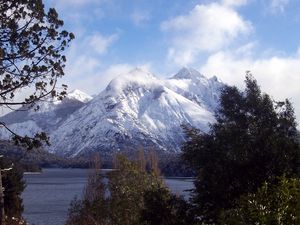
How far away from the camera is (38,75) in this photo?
1731cm

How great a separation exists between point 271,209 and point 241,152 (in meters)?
13.8

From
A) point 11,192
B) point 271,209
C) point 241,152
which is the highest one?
point 241,152

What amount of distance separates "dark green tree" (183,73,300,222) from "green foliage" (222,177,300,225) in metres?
10.4

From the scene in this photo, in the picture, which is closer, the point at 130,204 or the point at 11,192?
the point at 130,204

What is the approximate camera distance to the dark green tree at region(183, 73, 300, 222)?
22812 millimetres

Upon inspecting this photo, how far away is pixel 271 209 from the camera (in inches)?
392

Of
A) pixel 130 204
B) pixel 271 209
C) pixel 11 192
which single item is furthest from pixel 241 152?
pixel 11 192

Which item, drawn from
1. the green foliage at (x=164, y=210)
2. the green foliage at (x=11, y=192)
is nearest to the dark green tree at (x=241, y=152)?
the green foliage at (x=164, y=210)

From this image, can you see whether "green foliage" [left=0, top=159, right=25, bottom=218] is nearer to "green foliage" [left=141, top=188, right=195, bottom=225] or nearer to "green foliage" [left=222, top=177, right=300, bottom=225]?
"green foliage" [left=141, top=188, right=195, bottom=225]

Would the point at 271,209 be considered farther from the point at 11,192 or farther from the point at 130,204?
the point at 11,192

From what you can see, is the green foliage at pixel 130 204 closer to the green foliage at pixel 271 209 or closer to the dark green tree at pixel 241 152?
Result: the dark green tree at pixel 241 152

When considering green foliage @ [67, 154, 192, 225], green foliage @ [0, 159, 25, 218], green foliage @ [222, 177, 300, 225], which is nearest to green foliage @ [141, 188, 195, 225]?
green foliage @ [67, 154, 192, 225]

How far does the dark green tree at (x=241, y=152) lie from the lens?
22.8 m

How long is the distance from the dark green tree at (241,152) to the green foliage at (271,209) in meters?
10.4
